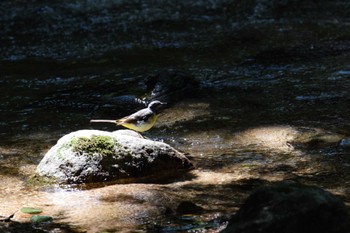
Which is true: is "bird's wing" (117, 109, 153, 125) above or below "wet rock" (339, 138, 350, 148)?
above

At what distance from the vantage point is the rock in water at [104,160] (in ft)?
20.3

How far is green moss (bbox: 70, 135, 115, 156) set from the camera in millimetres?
6246

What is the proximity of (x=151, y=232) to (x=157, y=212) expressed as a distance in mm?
441

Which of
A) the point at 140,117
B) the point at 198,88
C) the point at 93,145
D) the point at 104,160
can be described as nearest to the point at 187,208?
the point at 104,160

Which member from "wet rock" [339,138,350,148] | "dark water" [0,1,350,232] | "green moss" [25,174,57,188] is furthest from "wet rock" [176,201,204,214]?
"wet rock" [339,138,350,148]

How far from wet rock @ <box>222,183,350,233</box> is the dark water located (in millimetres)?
875

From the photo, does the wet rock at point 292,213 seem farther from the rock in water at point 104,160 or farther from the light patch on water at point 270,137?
the light patch on water at point 270,137

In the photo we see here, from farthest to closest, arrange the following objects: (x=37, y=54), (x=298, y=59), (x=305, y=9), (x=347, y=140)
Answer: (x=305, y=9)
(x=37, y=54)
(x=298, y=59)
(x=347, y=140)

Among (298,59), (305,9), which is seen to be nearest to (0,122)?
(298,59)

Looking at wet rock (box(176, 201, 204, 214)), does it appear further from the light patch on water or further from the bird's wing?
the light patch on water

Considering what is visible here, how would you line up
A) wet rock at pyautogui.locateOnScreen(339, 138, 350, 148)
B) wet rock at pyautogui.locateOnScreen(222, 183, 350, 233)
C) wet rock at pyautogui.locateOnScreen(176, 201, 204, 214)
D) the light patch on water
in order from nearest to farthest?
wet rock at pyautogui.locateOnScreen(222, 183, 350, 233) → wet rock at pyautogui.locateOnScreen(176, 201, 204, 214) → wet rock at pyautogui.locateOnScreen(339, 138, 350, 148) → the light patch on water

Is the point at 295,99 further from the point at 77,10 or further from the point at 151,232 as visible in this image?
the point at 77,10

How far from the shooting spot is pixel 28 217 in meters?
5.24

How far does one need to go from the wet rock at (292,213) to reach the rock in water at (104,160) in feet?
7.64
